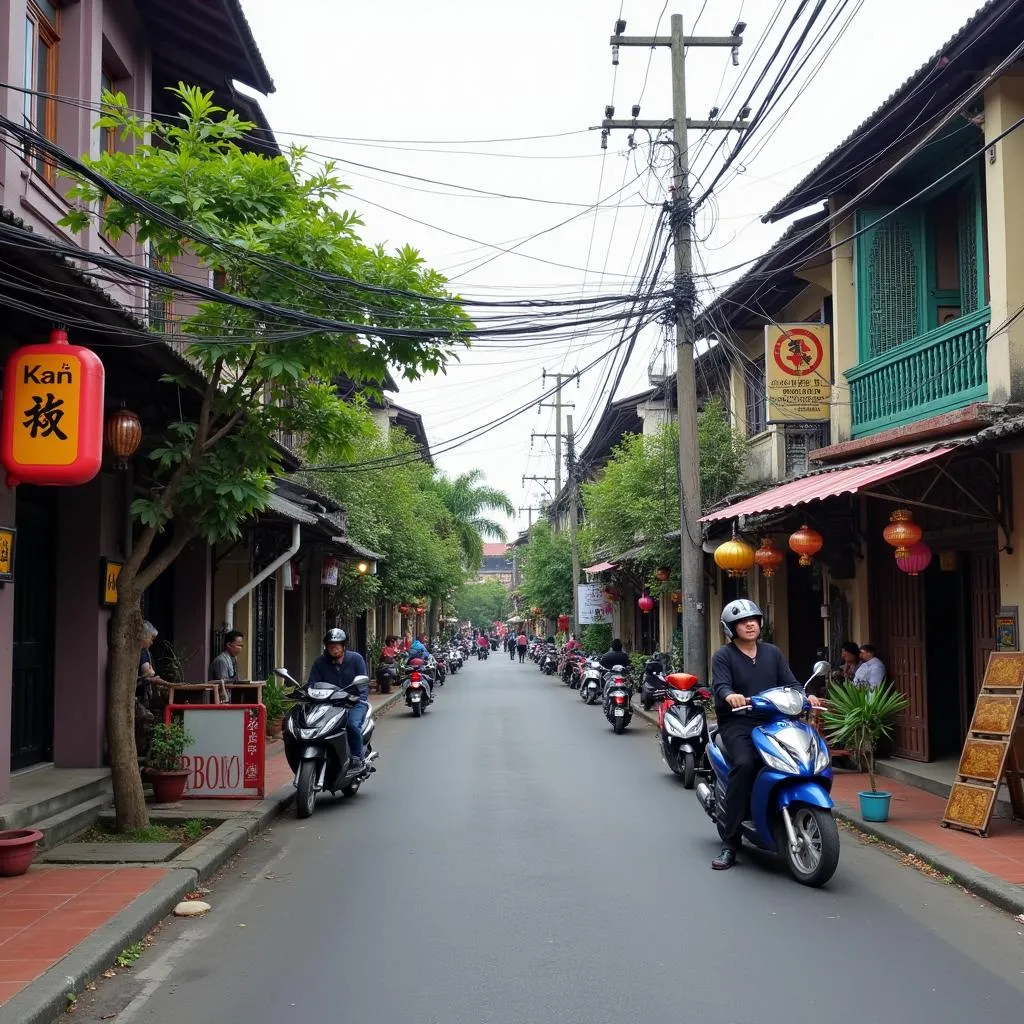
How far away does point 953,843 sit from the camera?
27.3ft

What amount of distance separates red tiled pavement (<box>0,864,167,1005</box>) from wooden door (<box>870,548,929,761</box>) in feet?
29.0

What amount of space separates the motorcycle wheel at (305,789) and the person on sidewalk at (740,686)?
4.06 m

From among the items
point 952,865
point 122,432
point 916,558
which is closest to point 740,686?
point 952,865

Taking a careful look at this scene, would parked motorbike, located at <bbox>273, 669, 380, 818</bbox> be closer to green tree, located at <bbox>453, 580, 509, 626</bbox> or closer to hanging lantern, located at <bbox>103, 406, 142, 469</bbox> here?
hanging lantern, located at <bbox>103, 406, 142, 469</bbox>

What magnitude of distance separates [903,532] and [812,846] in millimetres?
4161

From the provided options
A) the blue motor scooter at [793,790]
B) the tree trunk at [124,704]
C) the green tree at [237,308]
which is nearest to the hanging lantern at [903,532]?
the blue motor scooter at [793,790]

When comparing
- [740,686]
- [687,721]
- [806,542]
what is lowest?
[687,721]

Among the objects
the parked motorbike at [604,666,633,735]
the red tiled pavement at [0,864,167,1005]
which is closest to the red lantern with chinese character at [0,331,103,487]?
the red tiled pavement at [0,864,167,1005]

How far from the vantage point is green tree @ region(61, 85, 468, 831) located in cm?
838

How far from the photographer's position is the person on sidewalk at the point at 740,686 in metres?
7.71

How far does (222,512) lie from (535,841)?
3774 millimetres

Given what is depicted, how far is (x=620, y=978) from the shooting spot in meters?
5.35

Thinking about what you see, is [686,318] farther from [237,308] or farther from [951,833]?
[951,833]

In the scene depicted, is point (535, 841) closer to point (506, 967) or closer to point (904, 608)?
point (506, 967)
